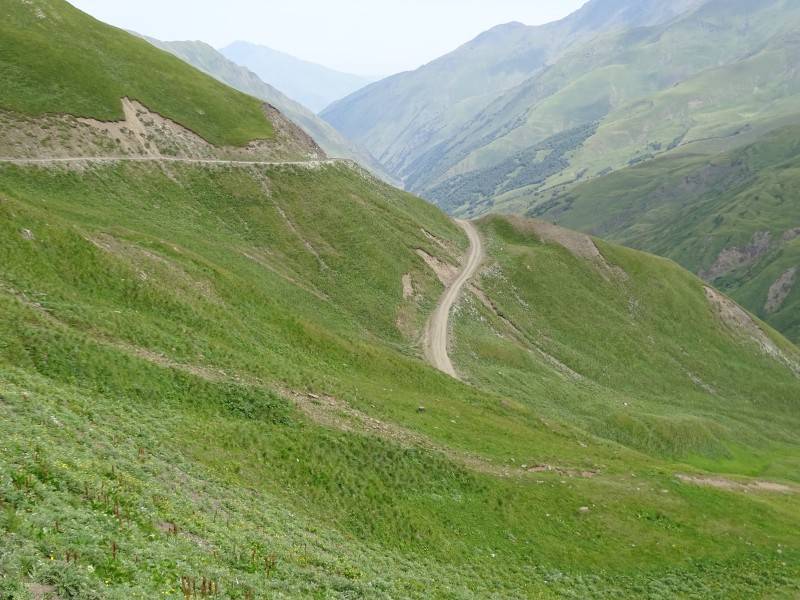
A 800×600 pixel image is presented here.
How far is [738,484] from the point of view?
58.5 meters

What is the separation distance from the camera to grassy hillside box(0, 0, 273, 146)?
75500 millimetres

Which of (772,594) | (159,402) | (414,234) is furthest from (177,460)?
(414,234)

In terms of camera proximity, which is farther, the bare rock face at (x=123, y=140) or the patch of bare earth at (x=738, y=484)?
the bare rock face at (x=123, y=140)

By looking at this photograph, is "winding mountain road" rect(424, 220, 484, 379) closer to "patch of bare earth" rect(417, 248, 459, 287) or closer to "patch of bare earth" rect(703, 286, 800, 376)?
"patch of bare earth" rect(417, 248, 459, 287)

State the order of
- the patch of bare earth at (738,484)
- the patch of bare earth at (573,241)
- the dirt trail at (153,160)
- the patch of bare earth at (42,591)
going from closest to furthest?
the patch of bare earth at (42,591), the patch of bare earth at (738,484), the dirt trail at (153,160), the patch of bare earth at (573,241)

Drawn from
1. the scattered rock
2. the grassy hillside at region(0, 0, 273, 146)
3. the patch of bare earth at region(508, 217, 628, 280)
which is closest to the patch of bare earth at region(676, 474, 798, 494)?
the scattered rock

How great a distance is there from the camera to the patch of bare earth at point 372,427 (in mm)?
41125

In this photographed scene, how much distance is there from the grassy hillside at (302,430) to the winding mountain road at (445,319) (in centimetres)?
192

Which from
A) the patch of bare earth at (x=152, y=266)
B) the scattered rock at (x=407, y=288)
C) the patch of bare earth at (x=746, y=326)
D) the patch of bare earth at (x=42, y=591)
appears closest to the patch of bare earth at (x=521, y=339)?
the scattered rock at (x=407, y=288)

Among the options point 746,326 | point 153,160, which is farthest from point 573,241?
point 153,160

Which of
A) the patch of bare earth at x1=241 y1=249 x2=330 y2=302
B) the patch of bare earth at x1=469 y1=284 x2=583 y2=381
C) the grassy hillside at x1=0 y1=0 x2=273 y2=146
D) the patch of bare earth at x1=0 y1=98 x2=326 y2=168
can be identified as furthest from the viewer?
the patch of bare earth at x1=469 y1=284 x2=583 y2=381

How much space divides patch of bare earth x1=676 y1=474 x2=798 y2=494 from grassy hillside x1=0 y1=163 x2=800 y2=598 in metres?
1.59

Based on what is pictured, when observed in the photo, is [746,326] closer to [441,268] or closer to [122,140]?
[441,268]

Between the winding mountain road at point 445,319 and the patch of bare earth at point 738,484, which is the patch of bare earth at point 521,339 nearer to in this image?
the winding mountain road at point 445,319
